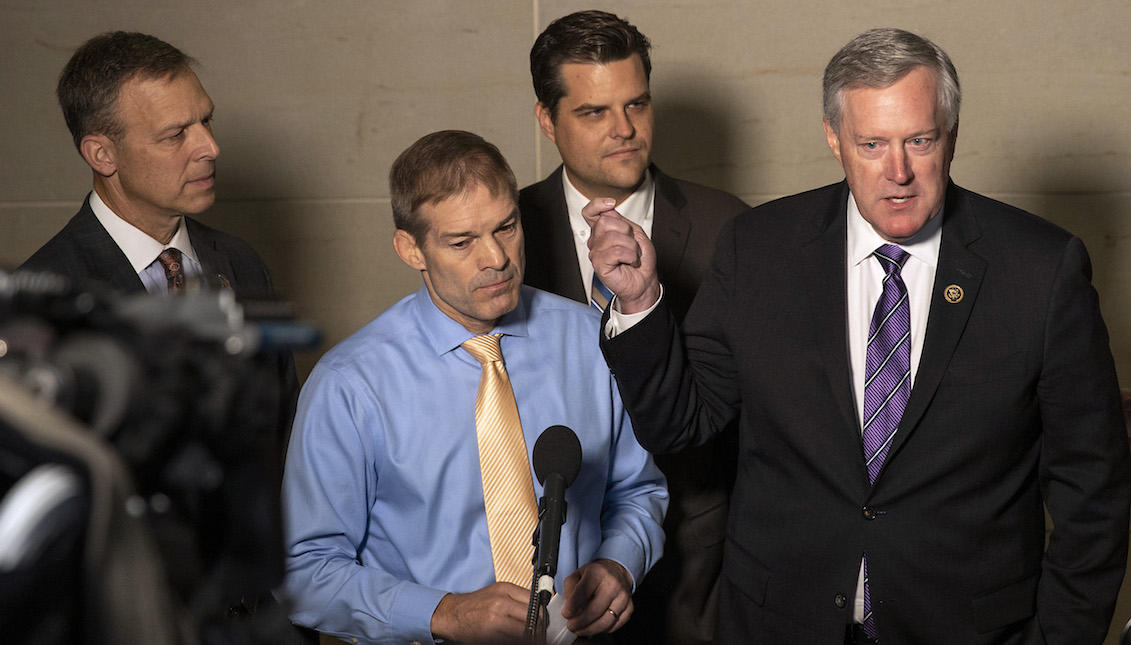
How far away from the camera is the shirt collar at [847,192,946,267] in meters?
1.86

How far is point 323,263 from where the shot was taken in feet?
12.5

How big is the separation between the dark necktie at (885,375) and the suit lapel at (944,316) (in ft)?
0.10

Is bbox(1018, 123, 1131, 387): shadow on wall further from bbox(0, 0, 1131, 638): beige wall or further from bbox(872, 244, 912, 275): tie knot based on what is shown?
bbox(872, 244, 912, 275): tie knot

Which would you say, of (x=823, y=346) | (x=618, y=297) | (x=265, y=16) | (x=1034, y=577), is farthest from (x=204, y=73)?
(x=1034, y=577)

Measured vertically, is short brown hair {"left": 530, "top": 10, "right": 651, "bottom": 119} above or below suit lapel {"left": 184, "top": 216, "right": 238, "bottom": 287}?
above

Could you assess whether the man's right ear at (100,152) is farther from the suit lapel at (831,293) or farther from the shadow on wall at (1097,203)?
the shadow on wall at (1097,203)

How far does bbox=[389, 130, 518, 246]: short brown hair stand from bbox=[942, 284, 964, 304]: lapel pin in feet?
2.70

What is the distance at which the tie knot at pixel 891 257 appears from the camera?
6.11 ft

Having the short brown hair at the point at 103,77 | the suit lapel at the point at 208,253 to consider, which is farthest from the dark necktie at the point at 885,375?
the short brown hair at the point at 103,77

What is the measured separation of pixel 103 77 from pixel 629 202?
131 cm

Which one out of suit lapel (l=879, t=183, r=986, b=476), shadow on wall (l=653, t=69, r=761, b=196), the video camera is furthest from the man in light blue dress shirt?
shadow on wall (l=653, t=69, r=761, b=196)

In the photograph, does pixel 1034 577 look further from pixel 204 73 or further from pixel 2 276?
pixel 204 73

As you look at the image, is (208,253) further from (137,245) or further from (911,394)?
(911,394)

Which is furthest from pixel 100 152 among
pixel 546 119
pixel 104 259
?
pixel 546 119
